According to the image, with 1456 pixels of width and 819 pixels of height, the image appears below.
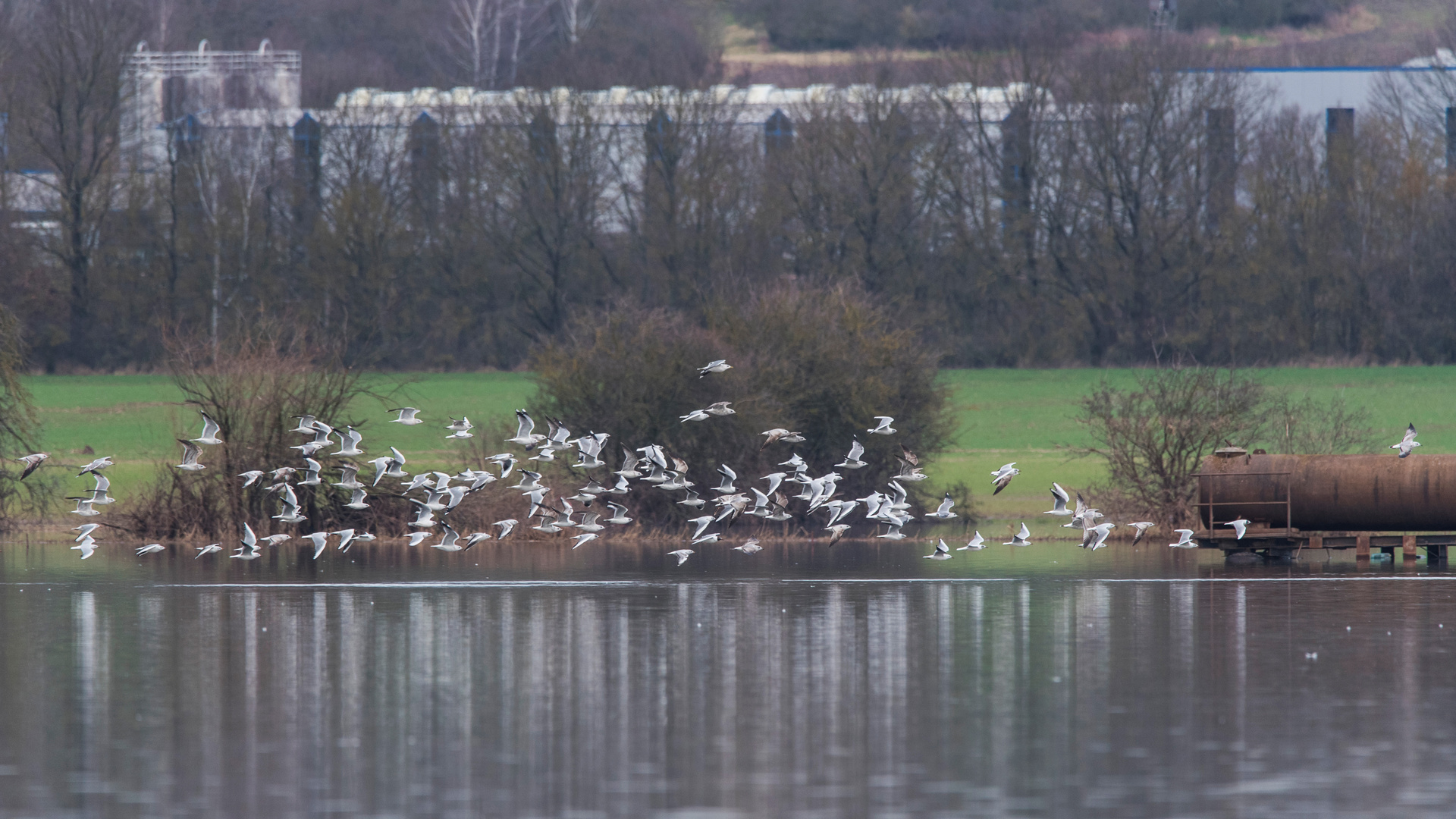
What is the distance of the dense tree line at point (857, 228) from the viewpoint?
7725cm

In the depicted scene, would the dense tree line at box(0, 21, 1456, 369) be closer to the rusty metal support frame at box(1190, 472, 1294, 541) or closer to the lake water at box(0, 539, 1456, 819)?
the rusty metal support frame at box(1190, 472, 1294, 541)

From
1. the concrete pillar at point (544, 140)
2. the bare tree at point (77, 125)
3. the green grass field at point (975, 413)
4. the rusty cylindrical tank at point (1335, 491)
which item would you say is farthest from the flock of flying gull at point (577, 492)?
the concrete pillar at point (544, 140)

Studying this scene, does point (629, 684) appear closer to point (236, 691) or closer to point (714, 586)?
point (236, 691)

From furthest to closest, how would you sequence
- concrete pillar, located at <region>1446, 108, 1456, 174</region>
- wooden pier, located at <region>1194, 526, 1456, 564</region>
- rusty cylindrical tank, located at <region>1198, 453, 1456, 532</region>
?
concrete pillar, located at <region>1446, 108, 1456, 174</region> → wooden pier, located at <region>1194, 526, 1456, 564</region> → rusty cylindrical tank, located at <region>1198, 453, 1456, 532</region>

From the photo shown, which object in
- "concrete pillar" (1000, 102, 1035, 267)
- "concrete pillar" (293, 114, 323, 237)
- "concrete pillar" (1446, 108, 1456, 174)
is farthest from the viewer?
"concrete pillar" (293, 114, 323, 237)

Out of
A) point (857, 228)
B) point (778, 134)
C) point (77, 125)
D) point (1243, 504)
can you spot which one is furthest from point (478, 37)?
point (1243, 504)

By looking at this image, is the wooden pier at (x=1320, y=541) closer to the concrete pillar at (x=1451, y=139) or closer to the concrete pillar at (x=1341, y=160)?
the concrete pillar at (x=1341, y=160)

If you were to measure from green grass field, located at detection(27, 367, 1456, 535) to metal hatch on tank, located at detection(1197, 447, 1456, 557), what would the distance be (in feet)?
27.2

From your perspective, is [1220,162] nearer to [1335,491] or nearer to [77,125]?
[77,125]

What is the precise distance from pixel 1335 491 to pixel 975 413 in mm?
26891

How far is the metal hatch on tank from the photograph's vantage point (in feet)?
114

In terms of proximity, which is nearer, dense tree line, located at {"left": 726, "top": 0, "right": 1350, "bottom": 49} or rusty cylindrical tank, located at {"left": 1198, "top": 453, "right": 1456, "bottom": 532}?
rusty cylindrical tank, located at {"left": 1198, "top": 453, "right": 1456, "bottom": 532}

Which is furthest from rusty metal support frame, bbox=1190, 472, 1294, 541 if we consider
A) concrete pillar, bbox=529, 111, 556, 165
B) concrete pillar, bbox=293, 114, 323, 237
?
concrete pillar, bbox=293, 114, 323, 237

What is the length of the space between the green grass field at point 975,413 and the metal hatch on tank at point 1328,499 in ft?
27.2
